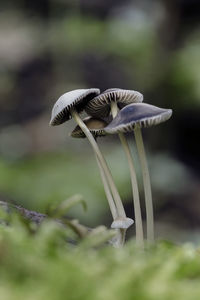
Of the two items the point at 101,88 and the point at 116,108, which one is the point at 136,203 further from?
the point at 101,88

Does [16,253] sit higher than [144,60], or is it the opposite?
[16,253]

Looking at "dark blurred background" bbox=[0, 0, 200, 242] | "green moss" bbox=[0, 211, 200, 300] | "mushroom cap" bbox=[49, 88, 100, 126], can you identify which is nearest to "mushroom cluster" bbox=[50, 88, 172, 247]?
"mushroom cap" bbox=[49, 88, 100, 126]

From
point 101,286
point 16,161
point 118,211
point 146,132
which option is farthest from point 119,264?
point 146,132

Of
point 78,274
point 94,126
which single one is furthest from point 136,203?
point 78,274

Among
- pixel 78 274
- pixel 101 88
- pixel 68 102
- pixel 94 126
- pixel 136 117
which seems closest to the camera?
pixel 78 274

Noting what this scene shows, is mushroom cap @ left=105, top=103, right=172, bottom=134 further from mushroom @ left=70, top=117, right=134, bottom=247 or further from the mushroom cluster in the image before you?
mushroom @ left=70, top=117, right=134, bottom=247

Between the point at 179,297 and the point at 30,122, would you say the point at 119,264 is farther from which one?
the point at 30,122
